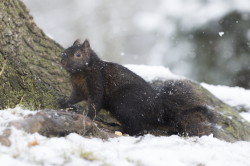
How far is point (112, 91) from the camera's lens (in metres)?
4.27

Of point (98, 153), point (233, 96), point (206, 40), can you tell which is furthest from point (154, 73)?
point (98, 153)

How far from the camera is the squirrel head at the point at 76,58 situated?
4227 mm

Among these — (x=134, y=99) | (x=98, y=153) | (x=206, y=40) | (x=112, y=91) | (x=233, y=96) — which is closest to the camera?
(x=98, y=153)

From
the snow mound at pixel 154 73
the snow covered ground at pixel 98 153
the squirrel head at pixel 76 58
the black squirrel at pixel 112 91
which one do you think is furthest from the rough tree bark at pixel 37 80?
the snow mound at pixel 154 73

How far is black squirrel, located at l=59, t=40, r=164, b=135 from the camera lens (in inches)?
160

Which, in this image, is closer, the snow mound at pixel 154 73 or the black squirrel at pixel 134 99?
the black squirrel at pixel 134 99

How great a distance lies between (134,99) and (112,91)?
0.31 metres

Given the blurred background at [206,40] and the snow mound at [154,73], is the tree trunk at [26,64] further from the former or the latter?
the blurred background at [206,40]

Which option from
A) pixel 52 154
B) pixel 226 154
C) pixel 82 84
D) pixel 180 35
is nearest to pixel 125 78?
pixel 82 84

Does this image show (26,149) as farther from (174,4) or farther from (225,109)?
(174,4)

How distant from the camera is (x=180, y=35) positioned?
823cm

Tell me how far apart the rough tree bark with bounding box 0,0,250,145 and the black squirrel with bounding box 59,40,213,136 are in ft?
0.05

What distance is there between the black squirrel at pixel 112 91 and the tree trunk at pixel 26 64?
11.7 inches

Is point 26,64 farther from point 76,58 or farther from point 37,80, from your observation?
point 76,58
